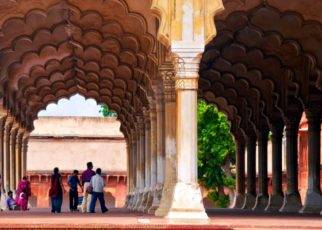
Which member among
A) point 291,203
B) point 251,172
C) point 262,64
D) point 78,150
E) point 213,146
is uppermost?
point 262,64

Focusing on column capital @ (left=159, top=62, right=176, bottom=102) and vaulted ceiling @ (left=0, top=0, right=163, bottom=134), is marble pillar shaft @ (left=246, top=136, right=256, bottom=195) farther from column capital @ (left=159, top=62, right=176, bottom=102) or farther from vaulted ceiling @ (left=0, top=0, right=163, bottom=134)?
column capital @ (left=159, top=62, right=176, bottom=102)

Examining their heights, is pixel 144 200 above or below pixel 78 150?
below

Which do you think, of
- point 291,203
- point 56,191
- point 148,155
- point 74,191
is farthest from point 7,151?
point 291,203

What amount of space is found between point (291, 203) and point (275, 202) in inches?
70.8

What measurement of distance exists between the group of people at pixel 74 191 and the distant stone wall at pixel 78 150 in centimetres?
2496

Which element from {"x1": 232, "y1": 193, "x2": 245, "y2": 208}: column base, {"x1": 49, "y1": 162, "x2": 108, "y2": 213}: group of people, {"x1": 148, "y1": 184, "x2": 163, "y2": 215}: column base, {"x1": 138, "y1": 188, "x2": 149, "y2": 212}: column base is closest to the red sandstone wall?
{"x1": 232, "y1": 193, "x2": 245, "y2": 208}: column base

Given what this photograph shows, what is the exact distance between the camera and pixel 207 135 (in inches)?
1585

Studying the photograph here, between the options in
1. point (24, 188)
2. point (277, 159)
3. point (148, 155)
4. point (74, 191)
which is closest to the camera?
point (74, 191)

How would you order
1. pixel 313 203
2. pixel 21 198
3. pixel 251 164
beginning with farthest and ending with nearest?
pixel 251 164
pixel 21 198
pixel 313 203

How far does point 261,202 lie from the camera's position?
2938 cm

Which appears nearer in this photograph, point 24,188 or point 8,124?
point 24,188

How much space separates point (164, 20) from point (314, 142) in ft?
33.0

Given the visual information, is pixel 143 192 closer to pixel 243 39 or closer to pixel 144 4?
pixel 243 39

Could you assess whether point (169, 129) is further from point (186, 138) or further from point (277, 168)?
point (277, 168)
